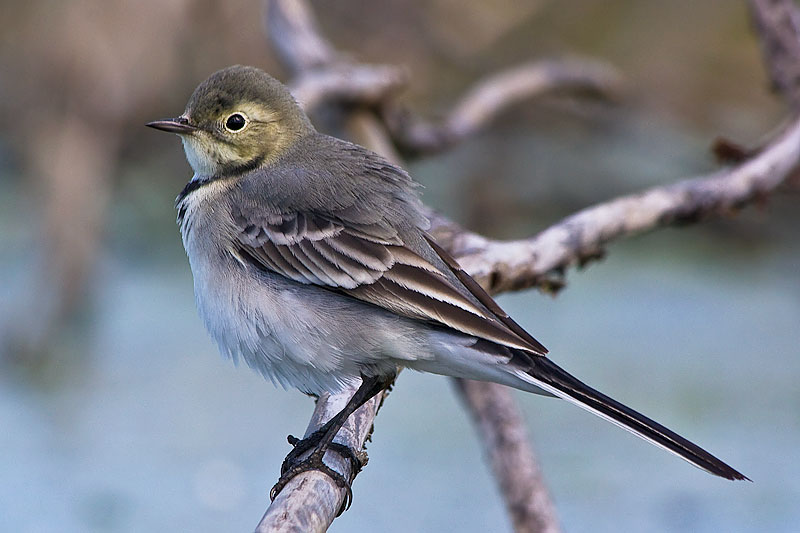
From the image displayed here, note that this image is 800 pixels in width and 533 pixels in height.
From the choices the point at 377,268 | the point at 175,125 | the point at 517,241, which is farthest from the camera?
the point at 517,241

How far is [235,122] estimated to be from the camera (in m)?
2.79

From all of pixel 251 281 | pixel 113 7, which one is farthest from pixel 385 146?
pixel 113 7

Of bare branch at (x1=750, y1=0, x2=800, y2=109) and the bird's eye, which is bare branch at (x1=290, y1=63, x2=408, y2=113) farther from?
bare branch at (x1=750, y1=0, x2=800, y2=109)

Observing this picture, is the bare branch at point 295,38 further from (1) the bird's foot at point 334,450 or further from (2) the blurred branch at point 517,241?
(1) the bird's foot at point 334,450

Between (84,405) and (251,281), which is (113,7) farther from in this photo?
(251,281)

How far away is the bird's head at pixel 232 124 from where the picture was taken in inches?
110

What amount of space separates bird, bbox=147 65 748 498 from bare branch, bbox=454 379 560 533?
892 millimetres

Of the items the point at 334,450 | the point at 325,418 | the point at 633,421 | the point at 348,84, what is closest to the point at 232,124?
the point at 325,418

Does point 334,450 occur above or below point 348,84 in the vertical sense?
below

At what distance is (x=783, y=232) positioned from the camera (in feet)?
21.2

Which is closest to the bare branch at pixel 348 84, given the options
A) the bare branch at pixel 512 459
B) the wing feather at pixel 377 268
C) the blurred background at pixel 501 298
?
the bare branch at pixel 512 459

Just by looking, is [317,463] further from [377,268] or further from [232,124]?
[232,124]

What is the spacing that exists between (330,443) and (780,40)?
279 centimetres

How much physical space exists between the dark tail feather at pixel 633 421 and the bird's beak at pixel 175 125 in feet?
3.81
